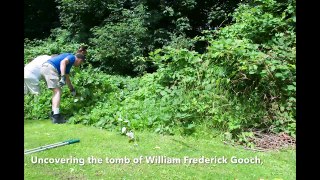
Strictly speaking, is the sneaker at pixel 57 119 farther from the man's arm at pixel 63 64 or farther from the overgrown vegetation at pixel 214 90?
the man's arm at pixel 63 64

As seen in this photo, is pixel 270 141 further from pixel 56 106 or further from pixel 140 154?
pixel 56 106

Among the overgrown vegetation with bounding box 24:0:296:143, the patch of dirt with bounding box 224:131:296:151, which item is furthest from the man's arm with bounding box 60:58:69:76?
the patch of dirt with bounding box 224:131:296:151

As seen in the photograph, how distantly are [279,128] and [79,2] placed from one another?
19.5 feet

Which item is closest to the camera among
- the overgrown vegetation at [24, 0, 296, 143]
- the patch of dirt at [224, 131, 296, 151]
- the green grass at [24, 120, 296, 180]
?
the green grass at [24, 120, 296, 180]

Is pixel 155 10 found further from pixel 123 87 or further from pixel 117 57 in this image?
pixel 123 87

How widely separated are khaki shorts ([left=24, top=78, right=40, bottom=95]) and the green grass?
57 cm

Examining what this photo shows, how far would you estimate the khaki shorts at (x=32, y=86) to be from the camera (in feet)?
16.1

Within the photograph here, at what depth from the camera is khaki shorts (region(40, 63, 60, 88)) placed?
4855 mm

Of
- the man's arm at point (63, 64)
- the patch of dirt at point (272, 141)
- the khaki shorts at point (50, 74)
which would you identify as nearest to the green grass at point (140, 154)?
the patch of dirt at point (272, 141)

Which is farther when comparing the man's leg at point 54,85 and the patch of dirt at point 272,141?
the man's leg at point 54,85

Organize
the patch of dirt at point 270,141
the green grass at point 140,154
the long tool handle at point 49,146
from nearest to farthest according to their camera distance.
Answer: the green grass at point 140,154, the long tool handle at point 49,146, the patch of dirt at point 270,141

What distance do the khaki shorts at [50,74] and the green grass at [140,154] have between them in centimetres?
56

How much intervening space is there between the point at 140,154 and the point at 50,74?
5.99 feet

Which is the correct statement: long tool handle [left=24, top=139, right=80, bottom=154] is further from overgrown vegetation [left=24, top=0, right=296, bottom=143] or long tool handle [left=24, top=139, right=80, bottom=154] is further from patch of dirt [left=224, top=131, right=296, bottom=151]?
patch of dirt [left=224, top=131, right=296, bottom=151]
